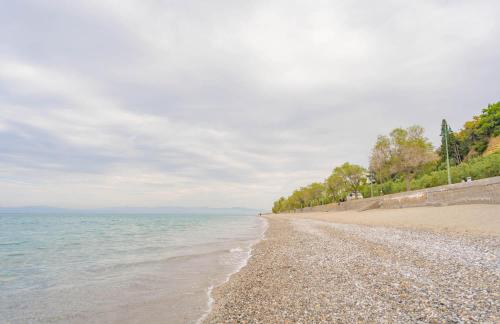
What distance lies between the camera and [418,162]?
5012 cm

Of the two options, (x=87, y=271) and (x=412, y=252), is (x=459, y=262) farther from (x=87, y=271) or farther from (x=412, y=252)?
(x=87, y=271)

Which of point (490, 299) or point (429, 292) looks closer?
point (490, 299)

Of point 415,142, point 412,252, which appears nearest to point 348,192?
point 415,142

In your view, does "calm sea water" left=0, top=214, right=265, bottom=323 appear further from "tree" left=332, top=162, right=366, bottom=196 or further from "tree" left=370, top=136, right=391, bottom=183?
"tree" left=332, top=162, right=366, bottom=196

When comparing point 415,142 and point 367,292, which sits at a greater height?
point 415,142

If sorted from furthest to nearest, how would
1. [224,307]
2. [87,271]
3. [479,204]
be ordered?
1. [479,204]
2. [87,271]
3. [224,307]

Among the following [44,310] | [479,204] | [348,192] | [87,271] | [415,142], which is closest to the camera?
[44,310]

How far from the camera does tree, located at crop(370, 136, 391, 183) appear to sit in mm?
54875

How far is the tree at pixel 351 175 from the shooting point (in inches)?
3301

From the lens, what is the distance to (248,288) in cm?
946

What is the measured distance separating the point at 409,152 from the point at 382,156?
16.9 ft

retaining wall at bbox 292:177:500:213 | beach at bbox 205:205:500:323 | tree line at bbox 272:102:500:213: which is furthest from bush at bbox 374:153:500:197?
beach at bbox 205:205:500:323

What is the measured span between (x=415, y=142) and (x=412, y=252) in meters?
47.2

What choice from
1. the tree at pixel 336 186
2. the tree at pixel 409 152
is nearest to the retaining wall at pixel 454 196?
Answer: the tree at pixel 409 152
